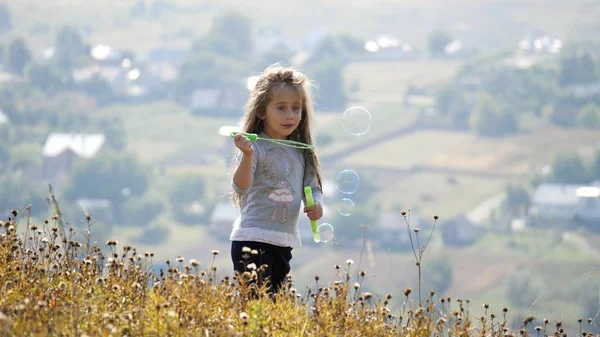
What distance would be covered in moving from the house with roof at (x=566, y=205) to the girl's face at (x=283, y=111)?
11866 centimetres

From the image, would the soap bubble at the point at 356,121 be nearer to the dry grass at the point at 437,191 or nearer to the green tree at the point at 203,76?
the dry grass at the point at 437,191

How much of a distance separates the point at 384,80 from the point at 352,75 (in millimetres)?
9171

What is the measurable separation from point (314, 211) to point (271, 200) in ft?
0.97

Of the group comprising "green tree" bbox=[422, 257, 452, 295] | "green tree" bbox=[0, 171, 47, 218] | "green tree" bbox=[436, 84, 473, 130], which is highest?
"green tree" bbox=[436, 84, 473, 130]

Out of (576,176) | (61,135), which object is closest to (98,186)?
(61,135)

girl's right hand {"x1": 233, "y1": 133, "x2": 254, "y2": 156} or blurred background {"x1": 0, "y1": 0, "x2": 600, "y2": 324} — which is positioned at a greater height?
blurred background {"x1": 0, "y1": 0, "x2": 600, "y2": 324}

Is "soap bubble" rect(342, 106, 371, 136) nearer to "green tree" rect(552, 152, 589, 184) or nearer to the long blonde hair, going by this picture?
the long blonde hair

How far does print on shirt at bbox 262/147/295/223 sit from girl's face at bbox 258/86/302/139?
14 centimetres

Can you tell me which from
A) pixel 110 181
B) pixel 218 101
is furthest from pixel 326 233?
pixel 218 101

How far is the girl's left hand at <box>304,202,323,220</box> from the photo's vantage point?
225 inches

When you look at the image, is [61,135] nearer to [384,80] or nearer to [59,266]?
[384,80]

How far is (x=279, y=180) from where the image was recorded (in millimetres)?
5969

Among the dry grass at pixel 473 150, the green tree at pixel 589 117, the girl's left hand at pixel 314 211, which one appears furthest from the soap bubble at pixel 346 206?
the green tree at pixel 589 117

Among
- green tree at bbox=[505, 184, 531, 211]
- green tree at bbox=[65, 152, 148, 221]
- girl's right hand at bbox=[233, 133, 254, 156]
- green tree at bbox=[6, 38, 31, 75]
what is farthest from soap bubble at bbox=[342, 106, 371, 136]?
green tree at bbox=[6, 38, 31, 75]
